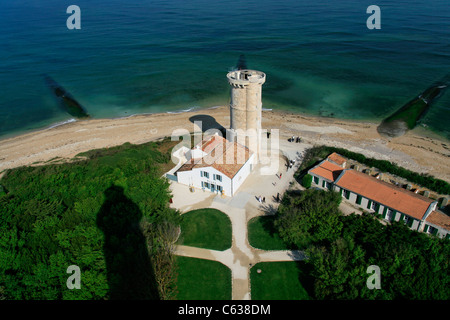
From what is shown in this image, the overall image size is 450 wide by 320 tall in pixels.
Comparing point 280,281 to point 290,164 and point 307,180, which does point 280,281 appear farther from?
point 290,164

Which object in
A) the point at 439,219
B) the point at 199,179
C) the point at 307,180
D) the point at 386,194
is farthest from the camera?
the point at 307,180

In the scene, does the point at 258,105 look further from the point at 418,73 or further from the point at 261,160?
the point at 418,73

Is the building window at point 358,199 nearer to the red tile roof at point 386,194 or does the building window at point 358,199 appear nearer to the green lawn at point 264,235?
the red tile roof at point 386,194

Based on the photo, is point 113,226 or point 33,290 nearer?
point 33,290

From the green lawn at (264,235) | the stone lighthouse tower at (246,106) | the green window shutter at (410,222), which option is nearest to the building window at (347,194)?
the green window shutter at (410,222)

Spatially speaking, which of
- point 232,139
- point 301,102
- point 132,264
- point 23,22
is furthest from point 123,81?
point 23,22

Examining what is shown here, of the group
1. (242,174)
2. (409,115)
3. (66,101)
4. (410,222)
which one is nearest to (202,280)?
(242,174)
